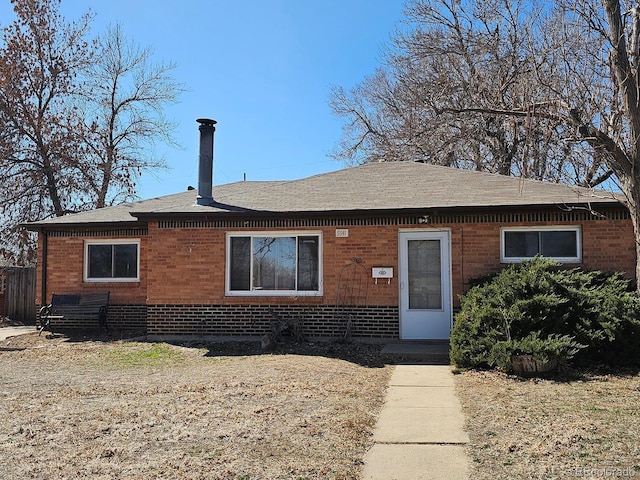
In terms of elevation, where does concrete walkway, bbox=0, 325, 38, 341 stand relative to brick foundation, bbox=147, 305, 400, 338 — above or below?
below

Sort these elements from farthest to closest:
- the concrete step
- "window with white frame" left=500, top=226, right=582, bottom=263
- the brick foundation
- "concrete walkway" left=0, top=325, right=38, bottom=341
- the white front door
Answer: "concrete walkway" left=0, top=325, right=38, bottom=341 → the brick foundation → the white front door → "window with white frame" left=500, top=226, right=582, bottom=263 → the concrete step

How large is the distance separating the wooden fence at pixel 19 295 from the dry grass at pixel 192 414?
8374mm

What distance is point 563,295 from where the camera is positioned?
8555 mm

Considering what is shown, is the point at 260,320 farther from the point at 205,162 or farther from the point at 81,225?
the point at 81,225

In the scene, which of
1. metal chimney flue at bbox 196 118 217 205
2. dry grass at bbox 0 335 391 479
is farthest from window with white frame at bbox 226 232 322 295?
metal chimney flue at bbox 196 118 217 205

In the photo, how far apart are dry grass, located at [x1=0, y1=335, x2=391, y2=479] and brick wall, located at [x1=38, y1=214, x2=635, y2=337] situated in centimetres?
128

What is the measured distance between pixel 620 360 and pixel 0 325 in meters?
16.8

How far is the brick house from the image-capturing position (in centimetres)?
1070

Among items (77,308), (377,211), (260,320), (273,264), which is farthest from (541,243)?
(77,308)

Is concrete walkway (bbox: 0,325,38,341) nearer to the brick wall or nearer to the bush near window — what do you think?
the brick wall

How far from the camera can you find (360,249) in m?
11.5

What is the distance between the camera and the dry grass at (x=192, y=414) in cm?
468

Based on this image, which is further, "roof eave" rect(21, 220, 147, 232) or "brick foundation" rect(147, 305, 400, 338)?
"roof eave" rect(21, 220, 147, 232)

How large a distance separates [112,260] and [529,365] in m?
10.8
